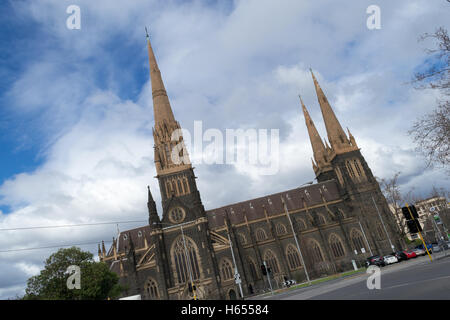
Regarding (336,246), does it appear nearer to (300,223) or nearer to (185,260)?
(300,223)

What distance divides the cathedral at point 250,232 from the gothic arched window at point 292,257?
0.53 feet

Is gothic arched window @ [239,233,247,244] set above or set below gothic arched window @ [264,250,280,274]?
above

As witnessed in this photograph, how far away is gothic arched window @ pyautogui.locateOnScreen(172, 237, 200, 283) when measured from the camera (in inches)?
1486

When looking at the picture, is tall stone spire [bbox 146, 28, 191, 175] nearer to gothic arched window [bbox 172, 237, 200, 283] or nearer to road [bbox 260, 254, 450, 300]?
gothic arched window [bbox 172, 237, 200, 283]

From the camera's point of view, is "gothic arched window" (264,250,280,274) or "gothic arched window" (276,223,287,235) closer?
"gothic arched window" (264,250,280,274)

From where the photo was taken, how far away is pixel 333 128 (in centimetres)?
5756

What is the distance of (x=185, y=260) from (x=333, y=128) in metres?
38.9

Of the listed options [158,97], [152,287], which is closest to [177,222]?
[152,287]

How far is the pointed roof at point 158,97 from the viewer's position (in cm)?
4881

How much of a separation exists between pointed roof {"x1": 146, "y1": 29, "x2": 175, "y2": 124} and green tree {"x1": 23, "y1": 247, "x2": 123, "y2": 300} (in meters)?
26.4

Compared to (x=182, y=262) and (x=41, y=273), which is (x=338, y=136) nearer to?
(x=182, y=262)

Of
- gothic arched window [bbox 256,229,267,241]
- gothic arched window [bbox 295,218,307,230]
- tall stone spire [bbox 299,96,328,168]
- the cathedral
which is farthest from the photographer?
tall stone spire [bbox 299,96,328,168]

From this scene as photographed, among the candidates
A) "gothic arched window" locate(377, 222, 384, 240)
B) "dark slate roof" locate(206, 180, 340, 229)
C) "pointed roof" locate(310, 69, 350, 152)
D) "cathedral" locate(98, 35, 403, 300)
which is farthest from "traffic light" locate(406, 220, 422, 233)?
"pointed roof" locate(310, 69, 350, 152)

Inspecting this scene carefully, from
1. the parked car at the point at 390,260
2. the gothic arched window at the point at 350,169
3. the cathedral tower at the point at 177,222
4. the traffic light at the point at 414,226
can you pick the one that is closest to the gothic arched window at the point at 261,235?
the cathedral tower at the point at 177,222
